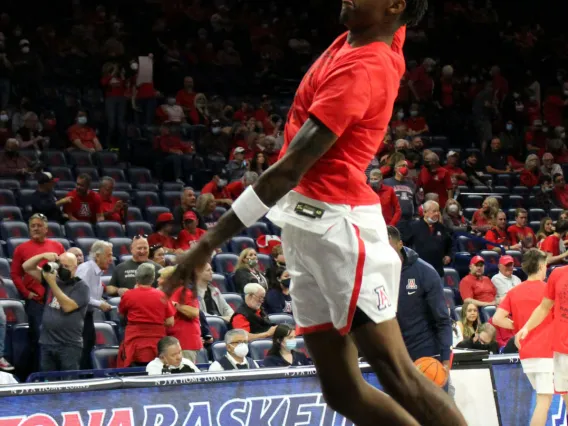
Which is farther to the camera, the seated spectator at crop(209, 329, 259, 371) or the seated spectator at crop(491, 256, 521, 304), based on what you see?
the seated spectator at crop(491, 256, 521, 304)

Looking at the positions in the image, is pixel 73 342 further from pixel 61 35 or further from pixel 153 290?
pixel 61 35

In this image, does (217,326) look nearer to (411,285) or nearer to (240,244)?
(240,244)

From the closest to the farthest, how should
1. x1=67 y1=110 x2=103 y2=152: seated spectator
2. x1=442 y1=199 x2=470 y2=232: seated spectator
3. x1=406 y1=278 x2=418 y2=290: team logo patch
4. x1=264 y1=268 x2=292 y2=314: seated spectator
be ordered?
x1=406 y1=278 x2=418 y2=290: team logo patch < x1=264 y1=268 x2=292 y2=314: seated spectator < x1=442 y1=199 x2=470 y2=232: seated spectator < x1=67 y1=110 x2=103 y2=152: seated spectator

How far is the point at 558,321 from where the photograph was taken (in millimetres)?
8328

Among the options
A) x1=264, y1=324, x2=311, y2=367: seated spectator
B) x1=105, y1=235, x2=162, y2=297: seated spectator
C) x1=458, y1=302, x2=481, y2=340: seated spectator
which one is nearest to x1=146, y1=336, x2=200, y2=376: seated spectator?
x1=264, y1=324, x2=311, y2=367: seated spectator

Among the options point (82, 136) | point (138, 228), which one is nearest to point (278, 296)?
point (138, 228)

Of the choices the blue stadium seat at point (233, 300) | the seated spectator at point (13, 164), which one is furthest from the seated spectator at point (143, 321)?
the seated spectator at point (13, 164)

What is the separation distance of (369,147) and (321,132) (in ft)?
0.88

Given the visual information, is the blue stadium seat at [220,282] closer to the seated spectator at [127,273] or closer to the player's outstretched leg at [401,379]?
the seated spectator at [127,273]

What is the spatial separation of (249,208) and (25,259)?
769cm

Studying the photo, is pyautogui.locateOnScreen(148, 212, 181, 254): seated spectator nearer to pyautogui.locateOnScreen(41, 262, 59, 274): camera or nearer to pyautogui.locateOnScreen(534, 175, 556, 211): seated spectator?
pyautogui.locateOnScreen(41, 262, 59, 274): camera

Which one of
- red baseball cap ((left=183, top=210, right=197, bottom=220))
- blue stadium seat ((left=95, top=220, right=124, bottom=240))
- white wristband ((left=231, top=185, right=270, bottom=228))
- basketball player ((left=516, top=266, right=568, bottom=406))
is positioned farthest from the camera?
blue stadium seat ((left=95, top=220, right=124, bottom=240))

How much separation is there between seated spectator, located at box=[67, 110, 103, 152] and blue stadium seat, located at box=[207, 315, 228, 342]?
5671 millimetres

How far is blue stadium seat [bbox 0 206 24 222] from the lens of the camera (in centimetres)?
1242
